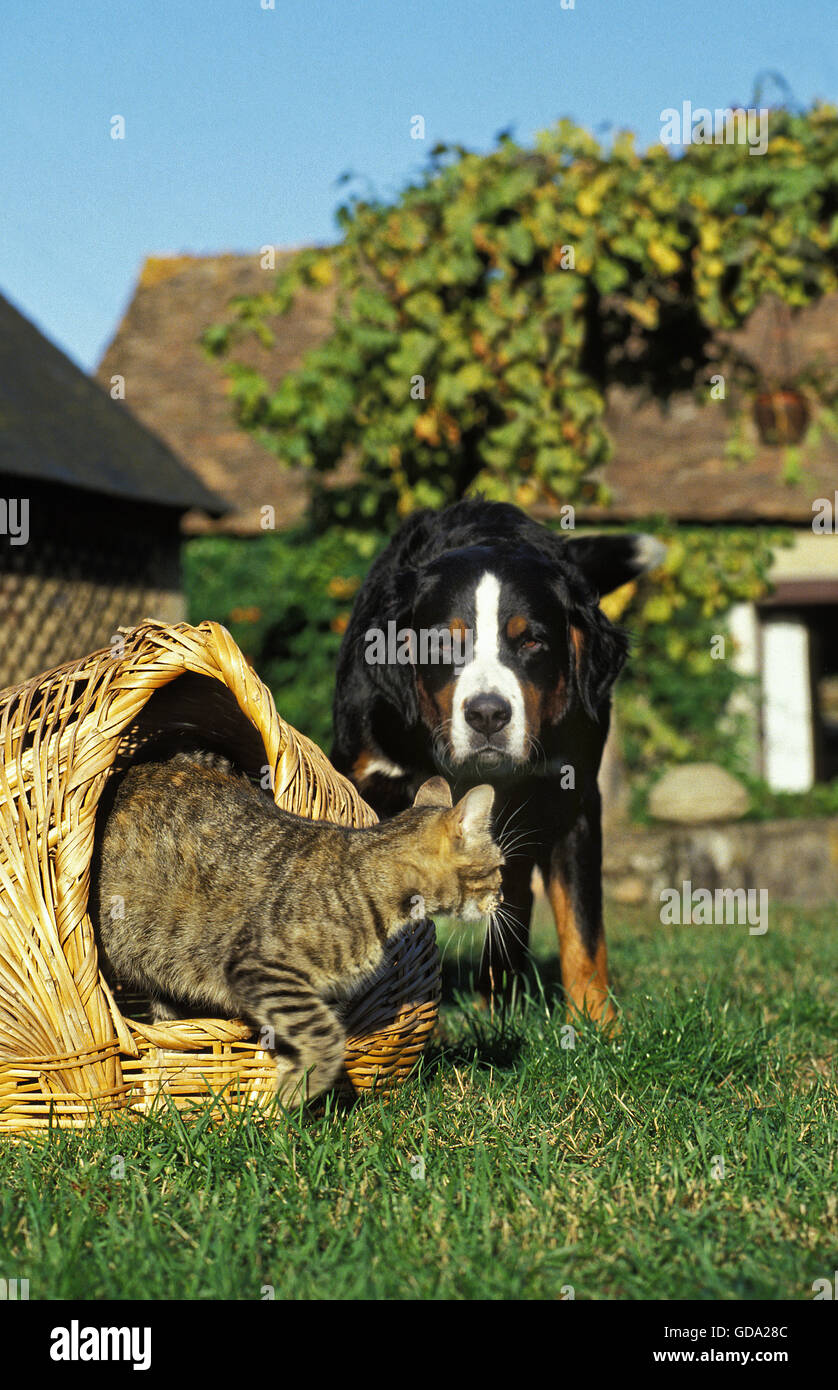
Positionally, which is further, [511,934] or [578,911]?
[511,934]

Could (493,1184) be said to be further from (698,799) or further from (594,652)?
(698,799)

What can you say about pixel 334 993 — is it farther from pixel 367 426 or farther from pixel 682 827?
pixel 682 827

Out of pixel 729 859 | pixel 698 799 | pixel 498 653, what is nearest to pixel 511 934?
pixel 498 653

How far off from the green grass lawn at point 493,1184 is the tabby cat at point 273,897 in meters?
0.30

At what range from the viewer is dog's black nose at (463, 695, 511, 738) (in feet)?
12.4

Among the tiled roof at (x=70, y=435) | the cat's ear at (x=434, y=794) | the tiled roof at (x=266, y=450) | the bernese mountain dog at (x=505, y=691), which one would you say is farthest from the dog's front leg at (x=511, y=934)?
the tiled roof at (x=266, y=450)

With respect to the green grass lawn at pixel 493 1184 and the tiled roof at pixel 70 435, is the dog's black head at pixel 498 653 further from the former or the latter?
the tiled roof at pixel 70 435

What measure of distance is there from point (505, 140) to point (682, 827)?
18.5 feet

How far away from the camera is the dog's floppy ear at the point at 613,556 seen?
16.1 ft

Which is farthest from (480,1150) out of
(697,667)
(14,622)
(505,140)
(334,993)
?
(697,667)

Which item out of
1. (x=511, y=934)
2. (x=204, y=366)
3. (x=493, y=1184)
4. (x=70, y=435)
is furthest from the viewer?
(x=204, y=366)

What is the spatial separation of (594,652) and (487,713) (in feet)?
2.51

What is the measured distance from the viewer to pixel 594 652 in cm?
441

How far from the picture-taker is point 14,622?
30.8 feet
